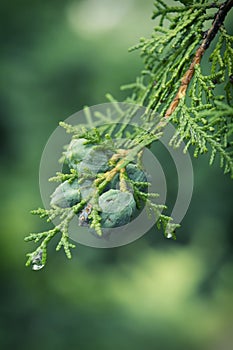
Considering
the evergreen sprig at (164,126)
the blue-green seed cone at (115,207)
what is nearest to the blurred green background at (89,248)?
the evergreen sprig at (164,126)

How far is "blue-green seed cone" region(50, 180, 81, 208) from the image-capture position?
1041mm

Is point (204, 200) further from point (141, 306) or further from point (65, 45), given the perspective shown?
point (65, 45)

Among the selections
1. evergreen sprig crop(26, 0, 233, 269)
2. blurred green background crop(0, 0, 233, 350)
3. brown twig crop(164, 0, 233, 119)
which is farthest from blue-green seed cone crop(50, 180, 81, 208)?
blurred green background crop(0, 0, 233, 350)

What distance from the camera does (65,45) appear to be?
180 inches

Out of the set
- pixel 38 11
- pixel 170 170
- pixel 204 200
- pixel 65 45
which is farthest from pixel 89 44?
pixel 204 200

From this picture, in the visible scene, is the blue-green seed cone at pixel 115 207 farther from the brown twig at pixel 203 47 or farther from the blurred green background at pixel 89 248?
the blurred green background at pixel 89 248

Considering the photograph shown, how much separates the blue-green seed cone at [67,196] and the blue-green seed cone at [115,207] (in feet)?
0.19

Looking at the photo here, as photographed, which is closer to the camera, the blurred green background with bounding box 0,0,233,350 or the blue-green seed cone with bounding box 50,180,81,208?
the blue-green seed cone with bounding box 50,180,81,208

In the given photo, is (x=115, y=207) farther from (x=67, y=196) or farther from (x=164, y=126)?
(x=164, y=126)

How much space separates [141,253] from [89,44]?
180 centimetres

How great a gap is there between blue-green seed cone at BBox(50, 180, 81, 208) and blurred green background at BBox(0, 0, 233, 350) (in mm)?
2838

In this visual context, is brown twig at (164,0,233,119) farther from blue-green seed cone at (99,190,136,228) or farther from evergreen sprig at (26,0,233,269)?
blue-green seed cone at (99,190,136,228)

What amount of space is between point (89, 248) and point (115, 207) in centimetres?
342

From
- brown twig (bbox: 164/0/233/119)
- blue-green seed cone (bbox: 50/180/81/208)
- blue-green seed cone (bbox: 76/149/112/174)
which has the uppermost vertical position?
brown twig (bbox: 164/0/233/119)
